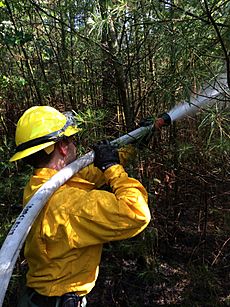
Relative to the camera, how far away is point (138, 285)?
11.2 ft

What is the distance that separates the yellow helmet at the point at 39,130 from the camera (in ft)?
5.77

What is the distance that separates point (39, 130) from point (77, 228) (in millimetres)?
518

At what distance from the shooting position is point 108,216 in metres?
1.57

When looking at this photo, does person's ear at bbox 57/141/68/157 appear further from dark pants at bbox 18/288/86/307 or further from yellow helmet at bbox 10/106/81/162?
dark pants at bbox 18/288/86/307

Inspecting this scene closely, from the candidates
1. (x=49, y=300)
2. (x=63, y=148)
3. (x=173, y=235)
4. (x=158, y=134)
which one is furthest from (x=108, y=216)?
(x=173, y=235)

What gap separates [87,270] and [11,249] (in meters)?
0.42

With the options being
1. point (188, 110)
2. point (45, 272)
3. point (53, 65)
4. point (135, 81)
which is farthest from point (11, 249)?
point (53, 65)

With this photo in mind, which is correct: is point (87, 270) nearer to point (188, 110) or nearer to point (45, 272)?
point (45, 272)

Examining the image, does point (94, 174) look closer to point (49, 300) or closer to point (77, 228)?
point (77, 228)

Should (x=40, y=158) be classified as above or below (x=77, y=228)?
above

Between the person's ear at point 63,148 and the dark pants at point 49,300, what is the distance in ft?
2.25

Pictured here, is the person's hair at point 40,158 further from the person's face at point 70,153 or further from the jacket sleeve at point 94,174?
the jacket sleeve at point 94,174

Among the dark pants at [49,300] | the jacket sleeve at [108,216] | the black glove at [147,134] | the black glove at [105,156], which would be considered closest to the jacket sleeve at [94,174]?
the black glove at [147,134]

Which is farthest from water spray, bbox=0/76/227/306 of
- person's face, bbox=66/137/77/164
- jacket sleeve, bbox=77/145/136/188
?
jacket sleeve, bbox=77/145/136/188
